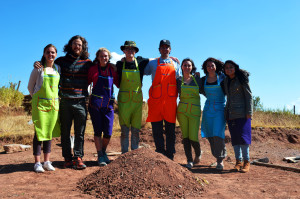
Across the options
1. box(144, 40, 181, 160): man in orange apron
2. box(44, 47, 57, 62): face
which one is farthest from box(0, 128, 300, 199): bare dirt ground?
box(44, 47, 57, 62): face

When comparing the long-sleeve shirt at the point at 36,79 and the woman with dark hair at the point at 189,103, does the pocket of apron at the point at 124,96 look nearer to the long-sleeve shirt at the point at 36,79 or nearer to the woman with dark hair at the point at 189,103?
the woman with dark hair at the point at 189,103

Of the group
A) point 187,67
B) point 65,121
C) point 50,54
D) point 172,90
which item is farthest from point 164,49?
point 65,121

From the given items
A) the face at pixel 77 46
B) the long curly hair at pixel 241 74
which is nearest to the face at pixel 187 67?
the long curly hair at pixel 241 74

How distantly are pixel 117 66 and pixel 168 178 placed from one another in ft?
7.15

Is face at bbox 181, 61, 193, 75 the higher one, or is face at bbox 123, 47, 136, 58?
face at bbox 123, 47, 136, 58

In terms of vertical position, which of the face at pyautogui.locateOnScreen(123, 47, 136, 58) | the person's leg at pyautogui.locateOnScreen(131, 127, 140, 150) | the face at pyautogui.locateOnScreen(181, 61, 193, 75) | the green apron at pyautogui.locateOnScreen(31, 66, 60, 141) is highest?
the face at pyautogui.locateOnScreen(123, 47, 136, 58)

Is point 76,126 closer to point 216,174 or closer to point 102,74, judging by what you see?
point 102,74

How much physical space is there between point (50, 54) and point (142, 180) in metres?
2.50

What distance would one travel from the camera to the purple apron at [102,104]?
449 centimetres

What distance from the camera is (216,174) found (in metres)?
4.75

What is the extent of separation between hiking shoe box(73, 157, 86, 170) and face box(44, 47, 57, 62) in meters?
1.75

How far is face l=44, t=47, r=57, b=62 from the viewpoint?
4281mm

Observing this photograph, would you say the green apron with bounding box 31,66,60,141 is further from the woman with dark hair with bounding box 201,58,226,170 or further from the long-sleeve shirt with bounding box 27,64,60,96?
the woman with dark hair with bounding box 201,58,226,170

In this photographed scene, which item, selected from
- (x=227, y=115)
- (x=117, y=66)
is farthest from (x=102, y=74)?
(x=227, y=115)
